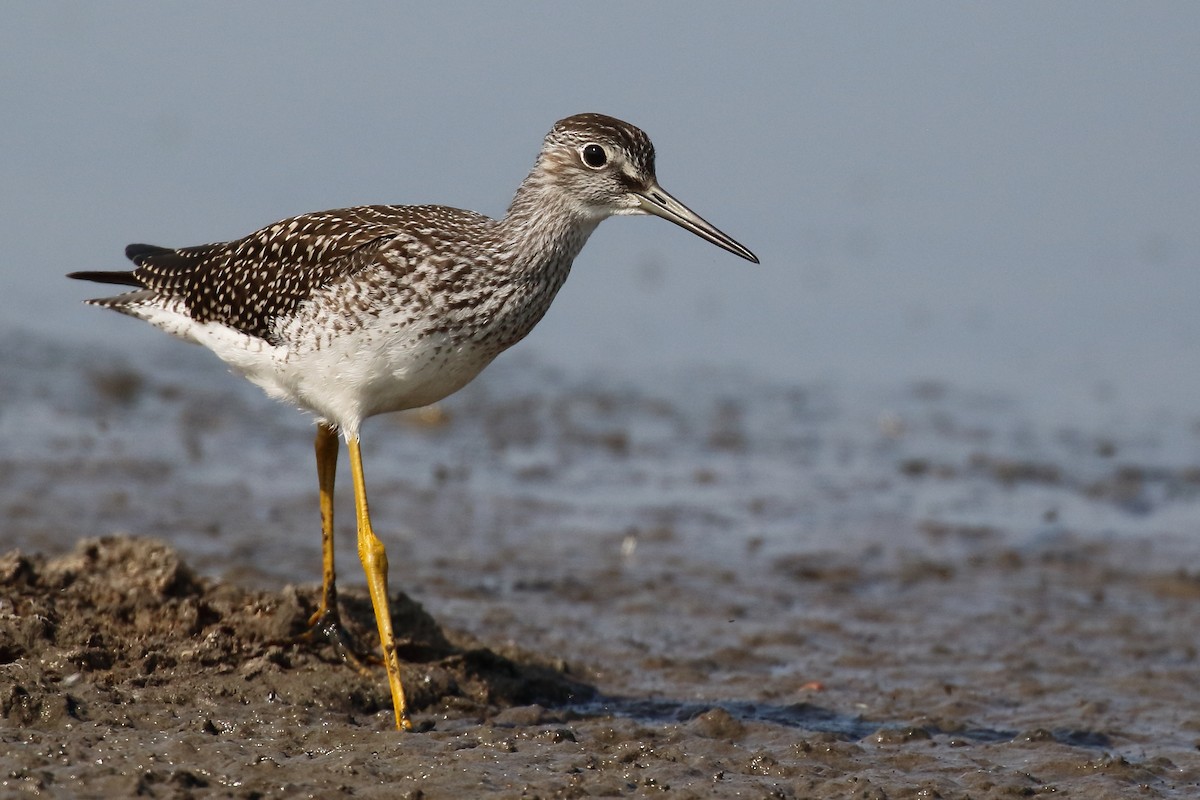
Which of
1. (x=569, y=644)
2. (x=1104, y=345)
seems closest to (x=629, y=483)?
(x=569, y=644)

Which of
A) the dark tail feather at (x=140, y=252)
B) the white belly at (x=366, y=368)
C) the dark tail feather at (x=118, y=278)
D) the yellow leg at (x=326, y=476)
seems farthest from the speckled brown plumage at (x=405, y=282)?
the dark tail feather at (x=140, y=252)

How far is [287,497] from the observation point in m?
10.6

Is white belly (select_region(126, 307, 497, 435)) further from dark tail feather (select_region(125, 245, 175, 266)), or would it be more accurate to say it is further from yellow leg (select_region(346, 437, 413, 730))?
dark tail feather (select_region(125, 245, 175, 266))

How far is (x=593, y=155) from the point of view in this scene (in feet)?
23.6

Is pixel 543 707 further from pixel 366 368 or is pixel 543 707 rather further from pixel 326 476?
pixel 366 368

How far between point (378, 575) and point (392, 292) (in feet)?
4.02

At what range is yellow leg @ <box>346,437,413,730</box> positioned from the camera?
21.4ft

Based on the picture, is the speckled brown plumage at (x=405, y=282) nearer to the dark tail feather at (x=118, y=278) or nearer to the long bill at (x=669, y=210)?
the long bill at (x=669, y=210)

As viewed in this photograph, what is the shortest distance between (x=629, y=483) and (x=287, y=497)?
243cm

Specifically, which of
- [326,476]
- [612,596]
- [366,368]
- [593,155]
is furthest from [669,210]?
[612,596]

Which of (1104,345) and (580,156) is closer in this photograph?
(580,156)

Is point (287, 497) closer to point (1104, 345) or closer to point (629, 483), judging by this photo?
point (629, 483)

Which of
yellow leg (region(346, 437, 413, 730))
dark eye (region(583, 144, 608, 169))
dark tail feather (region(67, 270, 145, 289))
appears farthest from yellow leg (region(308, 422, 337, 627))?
dark eye (region(583, 144, 608, 169))

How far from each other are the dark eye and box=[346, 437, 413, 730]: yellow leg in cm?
165
